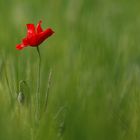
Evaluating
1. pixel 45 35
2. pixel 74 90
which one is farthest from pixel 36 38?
pixel 74 90

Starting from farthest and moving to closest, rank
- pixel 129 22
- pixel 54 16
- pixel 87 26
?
pixel 129 22, pixel 54 16, pixel 87 26

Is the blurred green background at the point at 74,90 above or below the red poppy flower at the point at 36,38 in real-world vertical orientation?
below

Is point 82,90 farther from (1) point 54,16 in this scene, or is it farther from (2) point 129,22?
(2) point 129,22

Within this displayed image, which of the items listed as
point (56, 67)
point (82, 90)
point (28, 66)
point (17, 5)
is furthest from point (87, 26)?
point (17, 5)

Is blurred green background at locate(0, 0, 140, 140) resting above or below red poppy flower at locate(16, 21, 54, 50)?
below

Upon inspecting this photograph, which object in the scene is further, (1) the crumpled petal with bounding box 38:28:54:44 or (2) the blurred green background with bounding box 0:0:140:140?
(1) the crumpled petal with bounding box 38:28:54:44

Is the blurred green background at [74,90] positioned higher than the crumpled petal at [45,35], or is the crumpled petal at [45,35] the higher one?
the crumpled petal at [45,35]

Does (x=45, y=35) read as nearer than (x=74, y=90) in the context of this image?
No

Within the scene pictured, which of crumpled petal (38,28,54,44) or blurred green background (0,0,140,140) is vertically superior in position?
crumpled petal (38,28,54,44)

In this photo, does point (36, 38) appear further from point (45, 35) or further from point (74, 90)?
point (74, 90)

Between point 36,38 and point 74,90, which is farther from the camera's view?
point 36,38

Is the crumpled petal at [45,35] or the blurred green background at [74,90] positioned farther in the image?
the crumpled petal at [45,35]
